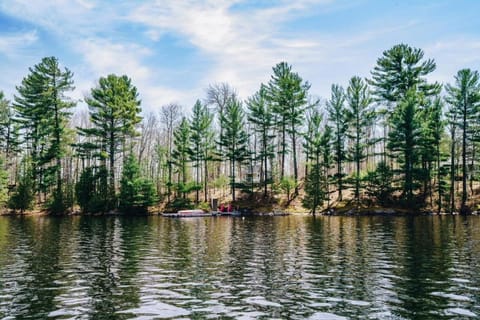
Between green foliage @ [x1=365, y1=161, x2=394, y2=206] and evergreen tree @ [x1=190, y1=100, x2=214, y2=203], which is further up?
evergreen tree @ [x1=190, y1=100, x2=214, y2=203]

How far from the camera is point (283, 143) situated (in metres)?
70.2

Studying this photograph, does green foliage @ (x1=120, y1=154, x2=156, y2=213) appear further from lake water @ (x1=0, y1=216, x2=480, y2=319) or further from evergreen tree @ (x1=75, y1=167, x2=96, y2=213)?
lake water @ (x1=0, y1=216, x2=480, y2=319)

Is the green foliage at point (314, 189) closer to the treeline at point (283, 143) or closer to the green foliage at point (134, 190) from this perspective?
the treeline at point (283, 143)

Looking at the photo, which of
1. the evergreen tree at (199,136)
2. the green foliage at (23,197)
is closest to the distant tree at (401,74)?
the evergreen tree at (199,136)

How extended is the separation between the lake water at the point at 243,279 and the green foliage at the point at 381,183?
3732 centimetres

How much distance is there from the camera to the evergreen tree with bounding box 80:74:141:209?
6575 centimetres

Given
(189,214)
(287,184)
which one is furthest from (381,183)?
(189,214)

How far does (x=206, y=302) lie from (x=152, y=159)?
76644mm

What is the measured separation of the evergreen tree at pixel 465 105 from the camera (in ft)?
197

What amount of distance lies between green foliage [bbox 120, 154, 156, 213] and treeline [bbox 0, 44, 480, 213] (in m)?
0.17

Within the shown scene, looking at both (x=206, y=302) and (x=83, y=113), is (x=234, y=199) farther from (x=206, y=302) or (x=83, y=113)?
(x=206, y=302)

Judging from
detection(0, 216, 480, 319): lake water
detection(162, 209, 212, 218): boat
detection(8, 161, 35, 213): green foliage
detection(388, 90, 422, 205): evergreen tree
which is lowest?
detection(162, 209, 212, 218): boat

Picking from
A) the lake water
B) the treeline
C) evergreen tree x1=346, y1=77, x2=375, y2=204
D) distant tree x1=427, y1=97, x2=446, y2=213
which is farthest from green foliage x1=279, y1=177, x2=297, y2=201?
the lake water

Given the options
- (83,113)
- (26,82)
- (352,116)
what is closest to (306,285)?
(352,116)
